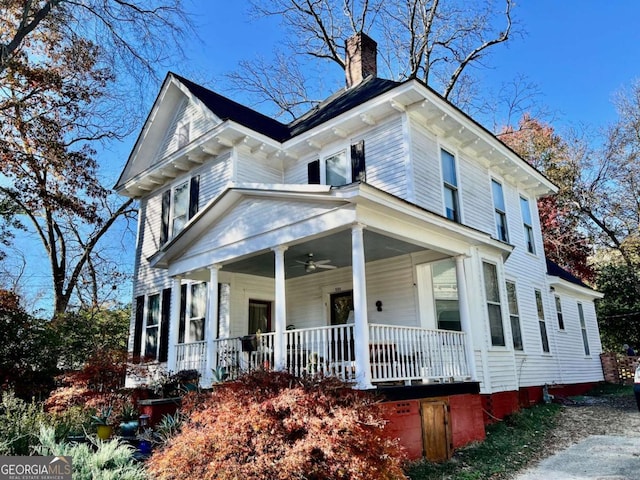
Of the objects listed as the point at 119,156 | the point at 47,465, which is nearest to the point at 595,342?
the point at 47,465

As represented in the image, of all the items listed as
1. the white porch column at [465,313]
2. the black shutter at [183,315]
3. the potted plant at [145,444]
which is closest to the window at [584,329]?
the white porch column at [465,313]

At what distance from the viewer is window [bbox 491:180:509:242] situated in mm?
12172

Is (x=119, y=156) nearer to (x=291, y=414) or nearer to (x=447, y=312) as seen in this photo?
(x=447, y=312)

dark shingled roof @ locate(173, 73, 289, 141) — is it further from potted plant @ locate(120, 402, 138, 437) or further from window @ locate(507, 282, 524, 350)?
window @ locate(507, 282, 524, 350)

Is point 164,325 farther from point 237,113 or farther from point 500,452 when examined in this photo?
point 500,452

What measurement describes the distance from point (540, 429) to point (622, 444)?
5.44ft

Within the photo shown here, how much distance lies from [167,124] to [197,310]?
6.46 meters

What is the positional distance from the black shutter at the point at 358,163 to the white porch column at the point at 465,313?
303cm

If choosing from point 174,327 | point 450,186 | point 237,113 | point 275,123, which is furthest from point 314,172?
point 174,327

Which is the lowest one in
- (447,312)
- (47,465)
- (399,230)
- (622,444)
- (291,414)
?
(622,444)

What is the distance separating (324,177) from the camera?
10.9 m

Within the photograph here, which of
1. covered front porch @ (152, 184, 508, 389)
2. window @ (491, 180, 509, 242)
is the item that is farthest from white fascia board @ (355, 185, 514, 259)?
window @ (491, 180, 509, 242)

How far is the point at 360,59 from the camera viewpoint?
1349cm

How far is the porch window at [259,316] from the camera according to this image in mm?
11266
